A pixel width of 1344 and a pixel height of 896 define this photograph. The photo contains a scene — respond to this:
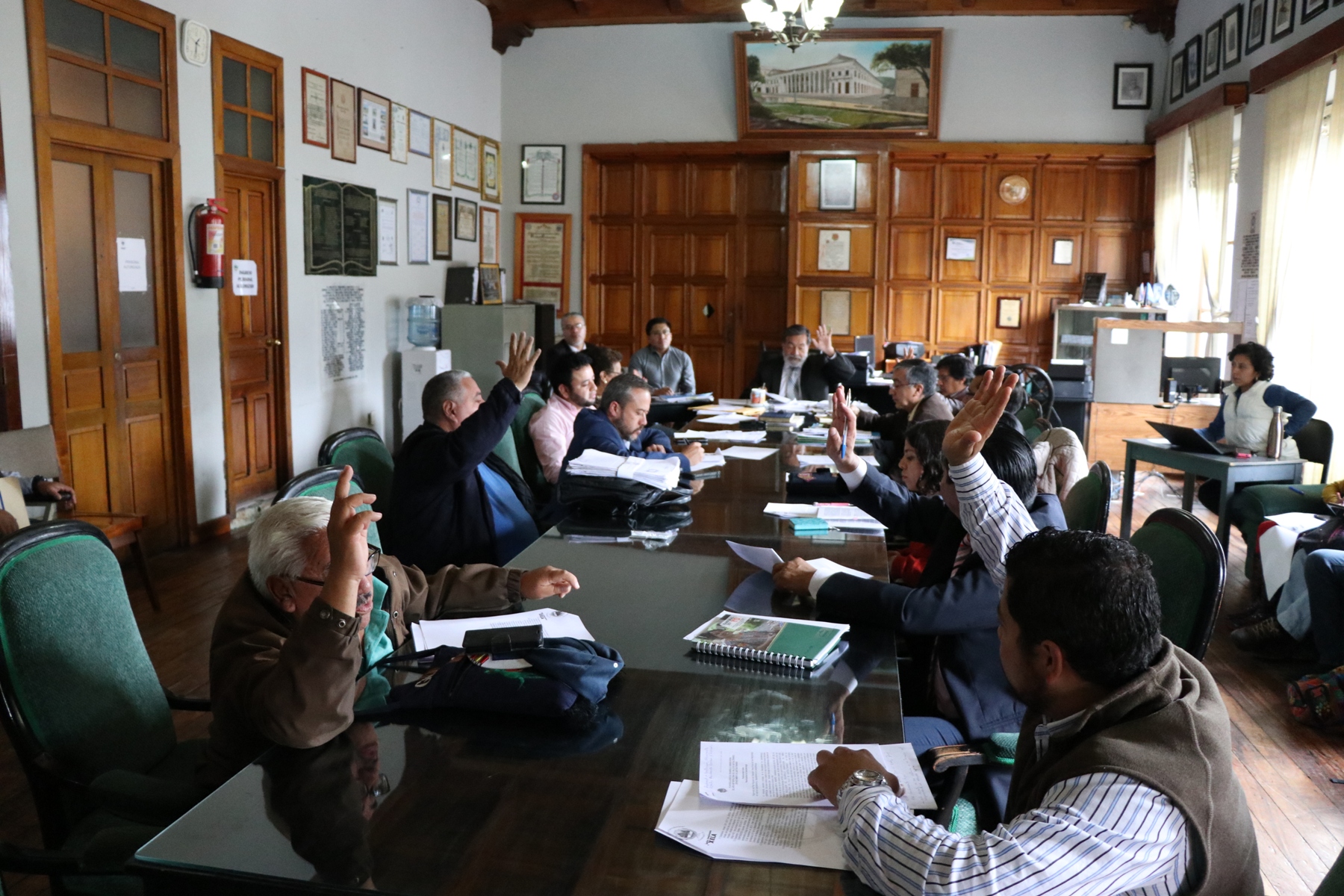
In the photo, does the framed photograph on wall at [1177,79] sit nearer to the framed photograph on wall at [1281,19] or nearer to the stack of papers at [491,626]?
the framed photograph on wall at [1281,19]

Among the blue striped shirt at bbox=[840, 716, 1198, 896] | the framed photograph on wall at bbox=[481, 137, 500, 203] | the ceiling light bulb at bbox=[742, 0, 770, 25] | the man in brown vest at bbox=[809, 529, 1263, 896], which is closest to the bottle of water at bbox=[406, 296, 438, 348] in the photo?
the framed photograph on wall at bbox=[481, 137, 500, 203]

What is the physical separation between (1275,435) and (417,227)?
20.7ft

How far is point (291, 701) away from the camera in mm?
1564

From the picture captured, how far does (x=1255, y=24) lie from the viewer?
7.43 metres

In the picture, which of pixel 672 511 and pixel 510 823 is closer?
pixel 510 823

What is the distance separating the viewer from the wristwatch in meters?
1.38

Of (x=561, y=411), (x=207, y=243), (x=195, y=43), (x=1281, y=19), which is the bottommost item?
(x=561, y=411)

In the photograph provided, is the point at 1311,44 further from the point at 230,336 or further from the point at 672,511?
the point at 230,336

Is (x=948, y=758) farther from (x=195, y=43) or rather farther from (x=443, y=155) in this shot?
(x=443, y=155)

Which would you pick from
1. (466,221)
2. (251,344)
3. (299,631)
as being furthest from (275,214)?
(299,631)

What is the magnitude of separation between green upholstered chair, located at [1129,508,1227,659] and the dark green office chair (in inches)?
72.0

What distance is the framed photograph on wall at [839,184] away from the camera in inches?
392

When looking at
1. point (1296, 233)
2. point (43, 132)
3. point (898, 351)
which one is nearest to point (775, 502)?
point (43, 132)

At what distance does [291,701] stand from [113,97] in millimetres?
4678
